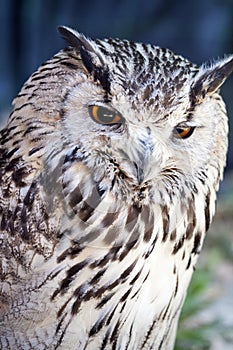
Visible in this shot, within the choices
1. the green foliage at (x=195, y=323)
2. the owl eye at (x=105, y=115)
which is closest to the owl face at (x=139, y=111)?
the owl eye at (x=105, y=115)

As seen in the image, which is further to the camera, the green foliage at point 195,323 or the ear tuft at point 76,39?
the green foliage at point 195,323

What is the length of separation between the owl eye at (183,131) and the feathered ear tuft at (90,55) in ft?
0.64

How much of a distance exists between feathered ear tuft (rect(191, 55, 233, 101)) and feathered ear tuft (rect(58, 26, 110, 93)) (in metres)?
0.22

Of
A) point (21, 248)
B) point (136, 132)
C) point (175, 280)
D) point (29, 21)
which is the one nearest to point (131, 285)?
point (175, 280)

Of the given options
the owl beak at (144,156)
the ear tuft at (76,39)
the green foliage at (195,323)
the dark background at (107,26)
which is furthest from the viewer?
the dark background at (107,26)

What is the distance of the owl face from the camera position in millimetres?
1844

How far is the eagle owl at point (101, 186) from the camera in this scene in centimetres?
187

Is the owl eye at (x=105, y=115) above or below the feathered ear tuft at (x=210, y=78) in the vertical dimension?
below

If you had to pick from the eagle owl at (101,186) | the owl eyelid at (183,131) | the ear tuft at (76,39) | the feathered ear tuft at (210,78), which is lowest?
the eagle owl at (101,186)

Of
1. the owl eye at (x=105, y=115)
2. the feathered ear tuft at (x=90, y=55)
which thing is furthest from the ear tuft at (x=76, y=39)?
the owl eye at (x=105, y=115)

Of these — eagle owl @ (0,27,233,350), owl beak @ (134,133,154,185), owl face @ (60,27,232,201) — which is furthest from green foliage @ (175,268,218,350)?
owl beak @ (134,133,154,185)

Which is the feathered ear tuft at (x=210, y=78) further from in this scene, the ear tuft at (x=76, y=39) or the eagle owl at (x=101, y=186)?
the ear tuft at (x=76, y=39)

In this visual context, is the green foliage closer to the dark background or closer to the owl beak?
the owl beak

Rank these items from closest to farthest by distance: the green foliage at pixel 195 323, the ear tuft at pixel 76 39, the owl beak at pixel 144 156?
the owl beak at pixel 144 156 → the ear tuft at pixel 76 39 → the green foliage at pixel 195 323
